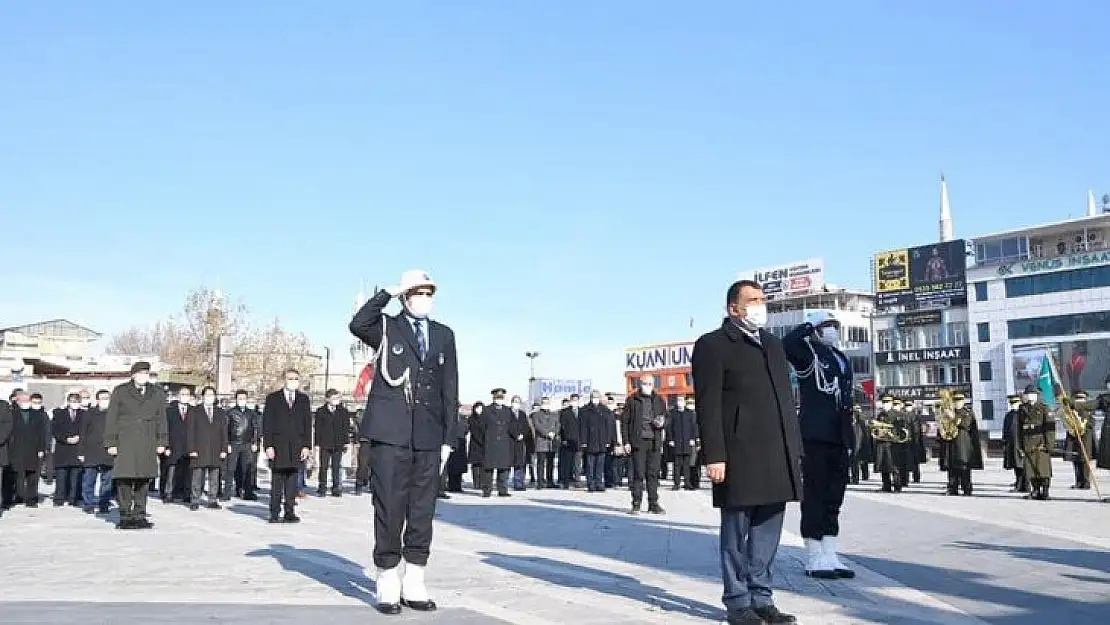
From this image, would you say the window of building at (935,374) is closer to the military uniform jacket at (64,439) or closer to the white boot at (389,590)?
the military uniform jacket at (64,439)

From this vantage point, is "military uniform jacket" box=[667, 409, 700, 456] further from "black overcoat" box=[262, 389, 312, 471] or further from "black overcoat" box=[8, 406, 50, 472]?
"black overcoat" box=[8, 406, 50, 472]

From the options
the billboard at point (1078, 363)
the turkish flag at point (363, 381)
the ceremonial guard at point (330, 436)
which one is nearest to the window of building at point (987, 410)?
the billboard at point (1078, 363)

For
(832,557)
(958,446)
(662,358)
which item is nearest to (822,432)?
(832,557)

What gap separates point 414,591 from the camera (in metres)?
6.50

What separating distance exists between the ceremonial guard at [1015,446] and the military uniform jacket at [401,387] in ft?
→ 44.4

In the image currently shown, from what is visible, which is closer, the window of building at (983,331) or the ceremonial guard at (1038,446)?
the ceremonial guard at (1038,446)

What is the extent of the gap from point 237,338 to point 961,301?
2381 inches

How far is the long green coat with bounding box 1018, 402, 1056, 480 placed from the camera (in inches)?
664

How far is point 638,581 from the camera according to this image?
7719 mm

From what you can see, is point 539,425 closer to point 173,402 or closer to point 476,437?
point 476,437

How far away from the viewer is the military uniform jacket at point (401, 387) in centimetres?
683

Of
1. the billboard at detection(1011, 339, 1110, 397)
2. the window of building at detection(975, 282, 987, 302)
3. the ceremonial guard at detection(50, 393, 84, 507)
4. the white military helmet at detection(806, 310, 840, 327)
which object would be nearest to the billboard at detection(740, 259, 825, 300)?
the window of building at detection(975, 282, 987, 302)

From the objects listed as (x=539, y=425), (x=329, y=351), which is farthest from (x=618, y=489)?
(x=329, y=351)

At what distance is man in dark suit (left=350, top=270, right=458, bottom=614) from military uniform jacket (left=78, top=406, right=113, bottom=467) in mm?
9825
